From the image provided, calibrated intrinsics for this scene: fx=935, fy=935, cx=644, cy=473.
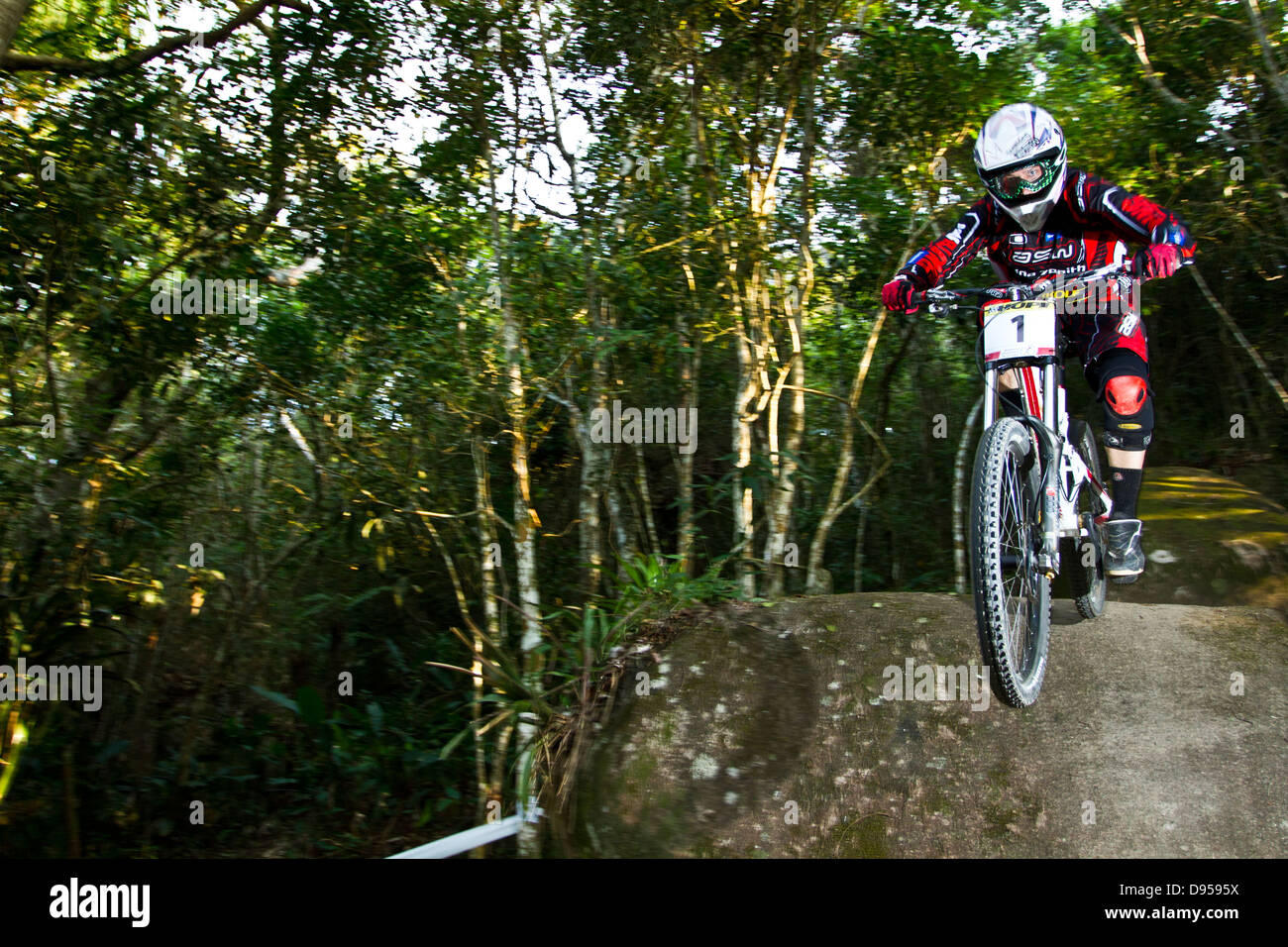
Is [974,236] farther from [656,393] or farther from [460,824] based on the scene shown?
[460,824]

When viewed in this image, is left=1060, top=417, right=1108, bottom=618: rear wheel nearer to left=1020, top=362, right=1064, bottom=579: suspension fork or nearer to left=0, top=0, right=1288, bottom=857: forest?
left=1020, top=362, right=1064, bottom=579: suspension fork

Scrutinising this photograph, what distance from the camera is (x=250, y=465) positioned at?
7.84 metres

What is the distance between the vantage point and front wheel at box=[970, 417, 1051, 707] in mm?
3230

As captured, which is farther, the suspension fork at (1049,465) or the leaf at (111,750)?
the leaf at (111,750)

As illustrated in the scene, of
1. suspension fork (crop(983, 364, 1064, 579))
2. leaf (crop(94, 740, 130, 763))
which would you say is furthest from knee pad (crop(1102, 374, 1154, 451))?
leaf (crop(94, 740, 130, 763))

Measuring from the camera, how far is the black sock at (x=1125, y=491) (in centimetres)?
407

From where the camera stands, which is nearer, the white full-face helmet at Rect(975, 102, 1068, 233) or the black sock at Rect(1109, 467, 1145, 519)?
the white full-face helmet at Rect(975, 102, 1068, 233)

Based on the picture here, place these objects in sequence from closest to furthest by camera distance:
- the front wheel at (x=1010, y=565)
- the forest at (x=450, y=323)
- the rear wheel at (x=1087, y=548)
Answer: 1. the front wheel at (x=1010, y=565)
2. the rear wheel at (x=1087, y=548)
3. the forest at (x=450, y=323)

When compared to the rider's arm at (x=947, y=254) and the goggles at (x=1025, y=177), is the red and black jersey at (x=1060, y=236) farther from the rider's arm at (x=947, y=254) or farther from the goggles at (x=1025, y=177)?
the goggles at (x=1025, y=177)

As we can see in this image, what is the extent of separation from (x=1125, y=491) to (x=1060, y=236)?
1142mm

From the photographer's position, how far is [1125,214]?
A: 12.3ft

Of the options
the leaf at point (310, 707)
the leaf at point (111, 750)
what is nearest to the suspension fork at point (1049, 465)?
→ the leaf at point (310, 707)

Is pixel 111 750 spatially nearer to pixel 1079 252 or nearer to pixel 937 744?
pixel 937 744

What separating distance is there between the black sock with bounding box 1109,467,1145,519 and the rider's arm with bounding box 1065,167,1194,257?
3.10ft
